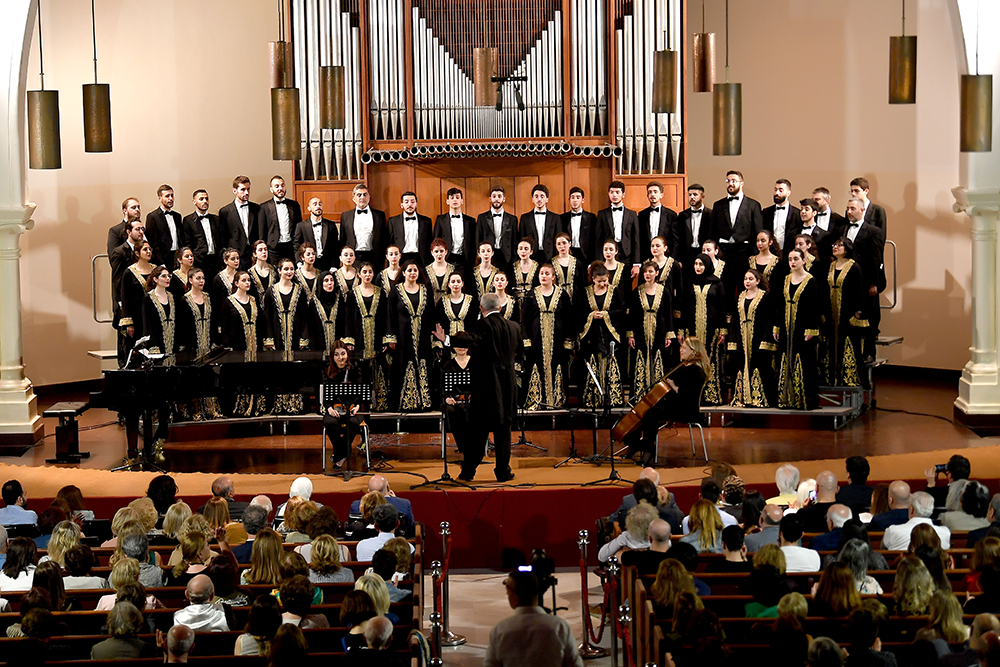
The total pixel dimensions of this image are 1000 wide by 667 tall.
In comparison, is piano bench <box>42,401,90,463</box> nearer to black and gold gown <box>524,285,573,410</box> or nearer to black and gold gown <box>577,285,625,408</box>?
black and gold gown <box>524,285,573,410</box>

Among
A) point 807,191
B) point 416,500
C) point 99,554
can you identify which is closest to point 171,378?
point 416,500

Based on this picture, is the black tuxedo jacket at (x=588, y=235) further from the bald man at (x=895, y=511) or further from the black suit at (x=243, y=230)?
the bald man at (x=895, y=511)

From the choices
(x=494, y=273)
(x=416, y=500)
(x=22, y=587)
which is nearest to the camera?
(x=22, y=587)

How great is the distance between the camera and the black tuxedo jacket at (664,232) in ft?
36.0

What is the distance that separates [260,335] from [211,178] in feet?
10.5

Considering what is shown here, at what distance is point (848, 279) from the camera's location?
34.2 feet

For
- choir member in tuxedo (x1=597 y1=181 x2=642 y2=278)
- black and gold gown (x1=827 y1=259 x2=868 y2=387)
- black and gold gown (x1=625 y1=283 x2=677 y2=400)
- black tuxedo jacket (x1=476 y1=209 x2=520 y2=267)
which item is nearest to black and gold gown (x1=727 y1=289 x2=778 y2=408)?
black and gold gown (x1=625 y1=283 x2=677 y2=400)

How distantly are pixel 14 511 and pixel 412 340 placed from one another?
3.94 metres

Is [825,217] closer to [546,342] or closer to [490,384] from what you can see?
[546,342]

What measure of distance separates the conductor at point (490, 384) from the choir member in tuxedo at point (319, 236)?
2840 millimetres

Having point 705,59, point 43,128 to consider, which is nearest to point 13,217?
point 43,128

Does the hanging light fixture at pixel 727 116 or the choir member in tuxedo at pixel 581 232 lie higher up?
the hanging light fixture at pixel 727 116

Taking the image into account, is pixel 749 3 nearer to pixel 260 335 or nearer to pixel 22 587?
pixel 260 335

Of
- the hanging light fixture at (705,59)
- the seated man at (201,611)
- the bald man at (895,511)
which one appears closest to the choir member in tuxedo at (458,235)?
the hanging light fixture at (705,59)
